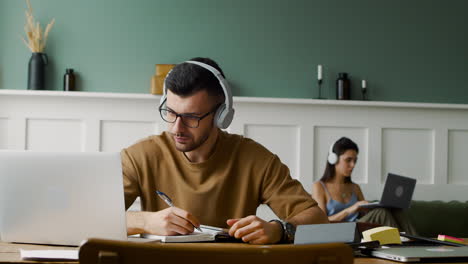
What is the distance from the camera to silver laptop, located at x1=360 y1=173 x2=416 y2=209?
383 cm

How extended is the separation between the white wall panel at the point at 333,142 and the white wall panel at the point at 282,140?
134 mm

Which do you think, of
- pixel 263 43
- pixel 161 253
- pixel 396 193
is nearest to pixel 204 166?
pixel 161 253

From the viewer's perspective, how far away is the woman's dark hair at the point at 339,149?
422cm

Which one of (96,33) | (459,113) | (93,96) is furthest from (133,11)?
(459,113)

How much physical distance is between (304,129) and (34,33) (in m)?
1.83

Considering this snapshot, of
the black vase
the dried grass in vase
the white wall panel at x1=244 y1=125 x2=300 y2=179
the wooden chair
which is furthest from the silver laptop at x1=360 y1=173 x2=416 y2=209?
the wooden chair

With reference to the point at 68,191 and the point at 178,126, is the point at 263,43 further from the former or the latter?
the point at 68,191

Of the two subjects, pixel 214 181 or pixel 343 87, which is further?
pixel 343 87

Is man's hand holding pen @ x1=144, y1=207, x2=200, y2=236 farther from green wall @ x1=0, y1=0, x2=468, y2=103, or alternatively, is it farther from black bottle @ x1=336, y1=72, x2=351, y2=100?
black bottle @ x1=336, y1=72, x2=351, y2=100

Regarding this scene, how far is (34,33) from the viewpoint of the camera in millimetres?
4145

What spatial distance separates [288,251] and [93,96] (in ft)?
10.8

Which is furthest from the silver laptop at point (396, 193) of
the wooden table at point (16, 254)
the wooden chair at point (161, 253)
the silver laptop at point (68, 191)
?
the wooden chair at point (161, 253)

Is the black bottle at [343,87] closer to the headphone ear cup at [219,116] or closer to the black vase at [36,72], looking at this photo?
the black vase at [36,72]

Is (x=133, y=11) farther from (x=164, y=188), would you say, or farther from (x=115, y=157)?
(x=115, y=157)
